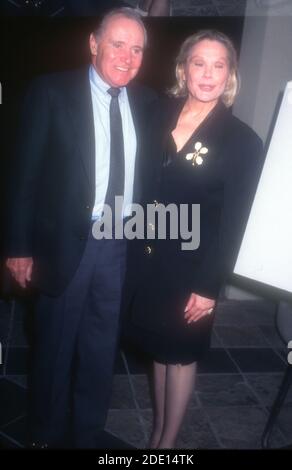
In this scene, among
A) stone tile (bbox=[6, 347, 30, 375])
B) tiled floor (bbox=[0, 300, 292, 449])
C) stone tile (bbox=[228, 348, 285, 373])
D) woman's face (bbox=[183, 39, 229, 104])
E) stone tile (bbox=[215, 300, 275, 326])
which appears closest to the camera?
woman's face (bbox=[183, 39, 229, 104])

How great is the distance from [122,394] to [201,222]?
1389 mm

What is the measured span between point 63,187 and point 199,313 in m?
0.77

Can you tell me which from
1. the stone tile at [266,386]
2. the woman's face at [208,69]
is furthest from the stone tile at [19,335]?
the woman's face at [208,69]

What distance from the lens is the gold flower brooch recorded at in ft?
5.56

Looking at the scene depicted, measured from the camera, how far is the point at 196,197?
1.73 meters

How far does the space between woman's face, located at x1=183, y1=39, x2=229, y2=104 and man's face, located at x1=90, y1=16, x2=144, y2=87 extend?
242 mm

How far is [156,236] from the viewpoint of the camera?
1.80m

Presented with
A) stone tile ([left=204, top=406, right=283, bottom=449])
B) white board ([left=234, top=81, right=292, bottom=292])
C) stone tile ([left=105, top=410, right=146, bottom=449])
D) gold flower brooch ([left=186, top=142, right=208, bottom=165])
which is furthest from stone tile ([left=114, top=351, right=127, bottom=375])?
gold flower brooch ([left=186, top=142, right=208, bottom=165])

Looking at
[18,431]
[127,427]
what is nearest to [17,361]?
[18,431]

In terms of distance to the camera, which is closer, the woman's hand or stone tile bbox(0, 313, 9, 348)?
the woman's hand

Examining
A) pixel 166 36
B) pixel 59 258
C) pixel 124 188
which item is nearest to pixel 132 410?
pixel 59 258

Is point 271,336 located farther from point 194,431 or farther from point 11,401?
point 11,401

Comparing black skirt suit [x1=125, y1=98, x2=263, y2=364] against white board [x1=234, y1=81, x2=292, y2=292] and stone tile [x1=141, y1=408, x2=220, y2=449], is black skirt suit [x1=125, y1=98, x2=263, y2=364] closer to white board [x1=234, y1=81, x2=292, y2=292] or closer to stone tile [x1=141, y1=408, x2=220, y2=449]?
white board [x1=234, y1=81, x2=292, y2=292]
